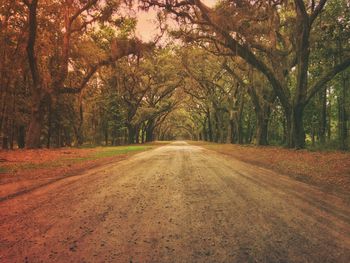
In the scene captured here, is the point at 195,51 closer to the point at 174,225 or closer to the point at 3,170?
the point at 3,170

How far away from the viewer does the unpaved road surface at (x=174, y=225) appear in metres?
3.11

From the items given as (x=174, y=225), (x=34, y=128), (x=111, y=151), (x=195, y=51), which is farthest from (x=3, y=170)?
(x=195, y=51)

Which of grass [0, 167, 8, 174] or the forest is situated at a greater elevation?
the forest

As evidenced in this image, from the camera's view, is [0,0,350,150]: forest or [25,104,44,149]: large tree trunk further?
[25,104,44,149]: large tree trunk

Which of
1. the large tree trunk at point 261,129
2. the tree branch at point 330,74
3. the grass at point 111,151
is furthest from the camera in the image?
the large tree trunk at point 261,129

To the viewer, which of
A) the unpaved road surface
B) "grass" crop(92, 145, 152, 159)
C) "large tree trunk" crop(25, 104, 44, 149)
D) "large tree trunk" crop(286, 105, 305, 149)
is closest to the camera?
the unpaved road surface

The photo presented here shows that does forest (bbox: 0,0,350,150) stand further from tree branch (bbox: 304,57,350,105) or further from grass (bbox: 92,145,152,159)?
grass (bbox: 92,145,152,159)

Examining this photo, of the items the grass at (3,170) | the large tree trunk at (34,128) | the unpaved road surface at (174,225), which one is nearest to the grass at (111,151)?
the large tree trunk at (34,128)

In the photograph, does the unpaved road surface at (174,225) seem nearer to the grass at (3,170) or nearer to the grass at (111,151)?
the grass at (3,170)

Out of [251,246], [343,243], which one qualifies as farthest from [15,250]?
[343,243]

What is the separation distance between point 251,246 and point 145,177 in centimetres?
524

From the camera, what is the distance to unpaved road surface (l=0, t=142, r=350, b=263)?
311 cm

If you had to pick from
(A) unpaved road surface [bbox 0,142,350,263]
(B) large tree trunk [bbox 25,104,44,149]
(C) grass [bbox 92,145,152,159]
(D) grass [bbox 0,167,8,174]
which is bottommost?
(A) unpaved road surface [bbox 0,142,350,263]

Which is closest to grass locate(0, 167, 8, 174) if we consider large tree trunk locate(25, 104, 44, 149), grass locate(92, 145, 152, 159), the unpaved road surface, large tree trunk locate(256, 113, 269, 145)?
the unpaved road surface
